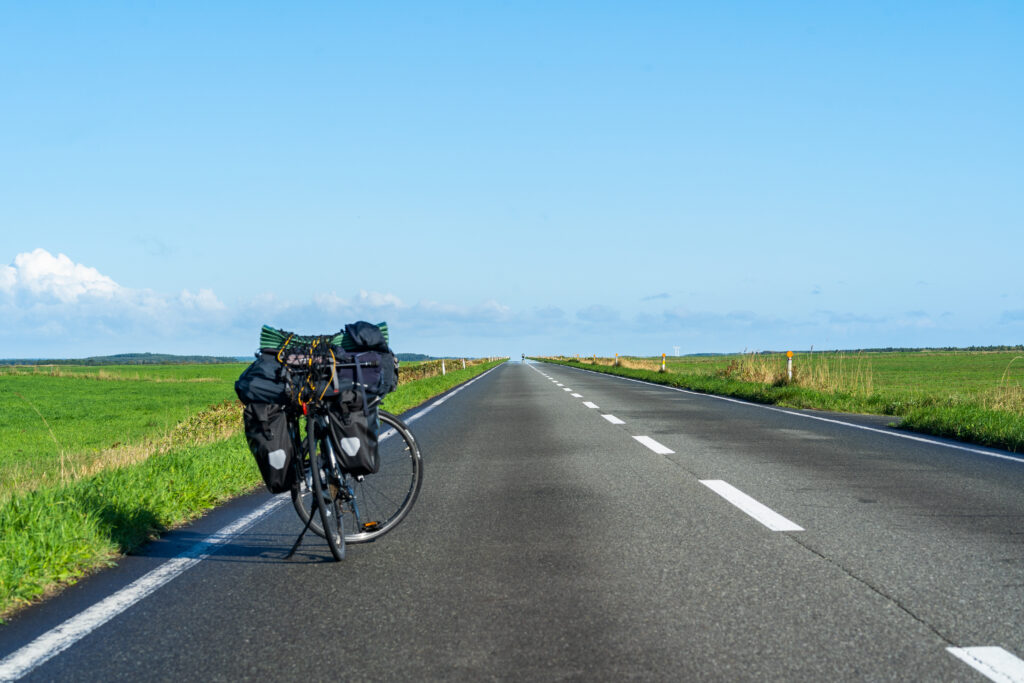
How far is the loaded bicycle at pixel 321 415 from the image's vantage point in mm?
4906

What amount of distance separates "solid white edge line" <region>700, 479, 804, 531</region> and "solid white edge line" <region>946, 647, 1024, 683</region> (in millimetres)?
2348

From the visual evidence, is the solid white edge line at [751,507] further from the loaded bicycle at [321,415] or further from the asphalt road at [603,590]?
the loaded bicycle at [321,415]

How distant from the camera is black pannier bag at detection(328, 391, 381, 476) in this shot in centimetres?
507

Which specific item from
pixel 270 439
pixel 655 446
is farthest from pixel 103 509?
pixel 655 446

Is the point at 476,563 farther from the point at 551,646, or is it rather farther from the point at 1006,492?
the point at 1006,492

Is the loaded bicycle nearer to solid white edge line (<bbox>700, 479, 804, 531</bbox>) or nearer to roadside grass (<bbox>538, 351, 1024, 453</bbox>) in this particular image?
solid white edge line (<bbox>700, 479, 804, 531</bbox>)

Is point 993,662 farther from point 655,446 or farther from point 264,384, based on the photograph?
point 655,446

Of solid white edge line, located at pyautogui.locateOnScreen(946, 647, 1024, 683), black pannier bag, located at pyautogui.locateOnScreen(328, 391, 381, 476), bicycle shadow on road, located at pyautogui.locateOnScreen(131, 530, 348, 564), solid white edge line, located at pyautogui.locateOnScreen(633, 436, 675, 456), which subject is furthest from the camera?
solid white edge line, located at pyautogui.locateOnScreen(633, 436, 675, 456)

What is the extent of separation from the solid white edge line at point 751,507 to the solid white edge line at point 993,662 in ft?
7.70

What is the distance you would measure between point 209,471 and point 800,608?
5.84 metres

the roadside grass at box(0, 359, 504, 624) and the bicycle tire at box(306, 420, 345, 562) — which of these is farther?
the bicycle tire at box(306, 420, 345, 562)

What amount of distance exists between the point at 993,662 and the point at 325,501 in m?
3.43

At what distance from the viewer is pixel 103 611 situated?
4.12m

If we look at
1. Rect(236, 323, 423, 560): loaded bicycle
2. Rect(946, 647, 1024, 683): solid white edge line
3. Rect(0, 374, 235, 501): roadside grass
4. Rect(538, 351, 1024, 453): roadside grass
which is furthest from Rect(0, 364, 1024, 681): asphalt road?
Rect(538, 351, 1024, 453): roadside grass
